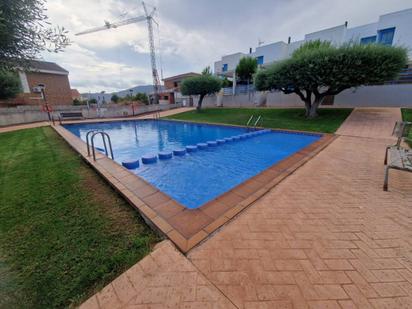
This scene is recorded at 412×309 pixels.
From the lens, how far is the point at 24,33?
2.64 metres

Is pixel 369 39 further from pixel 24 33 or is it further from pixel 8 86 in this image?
pixel 8 86

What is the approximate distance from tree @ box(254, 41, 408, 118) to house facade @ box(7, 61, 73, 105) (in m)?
26.5

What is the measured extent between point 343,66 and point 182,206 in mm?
10746

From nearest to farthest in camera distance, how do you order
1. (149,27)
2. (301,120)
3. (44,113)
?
1. (301,120)
2. (44,113)
3. (149,27)

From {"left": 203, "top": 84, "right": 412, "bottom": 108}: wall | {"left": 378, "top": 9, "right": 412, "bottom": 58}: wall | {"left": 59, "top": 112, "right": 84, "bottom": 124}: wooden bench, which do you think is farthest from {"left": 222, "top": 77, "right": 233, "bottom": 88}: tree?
{"left": 59, "top": 112, "right": 84, "bottom": 124}: wooden bench

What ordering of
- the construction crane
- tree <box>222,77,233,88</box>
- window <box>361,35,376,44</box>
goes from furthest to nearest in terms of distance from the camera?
the construction crane → tree <box>222,77,233,88</box> → window <box>361,35,376,44</box>

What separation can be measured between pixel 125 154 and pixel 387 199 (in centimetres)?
765

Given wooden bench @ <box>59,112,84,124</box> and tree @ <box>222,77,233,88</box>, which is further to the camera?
tree @ <box>222,77,233,88</box>

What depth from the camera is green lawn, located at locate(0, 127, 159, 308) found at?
135 cm

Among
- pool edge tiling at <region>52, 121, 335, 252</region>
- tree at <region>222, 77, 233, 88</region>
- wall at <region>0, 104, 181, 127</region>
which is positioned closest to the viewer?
pool edge tiling at <region>52, 121, 335, 252</region>

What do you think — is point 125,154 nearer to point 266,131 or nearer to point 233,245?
point 233,245

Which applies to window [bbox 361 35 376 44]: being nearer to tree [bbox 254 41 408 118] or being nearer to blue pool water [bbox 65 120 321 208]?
tree [bbox 254 41 408 118]

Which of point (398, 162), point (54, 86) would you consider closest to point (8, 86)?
point (54, 86)

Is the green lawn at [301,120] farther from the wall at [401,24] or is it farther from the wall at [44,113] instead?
the wall at [44,113]
